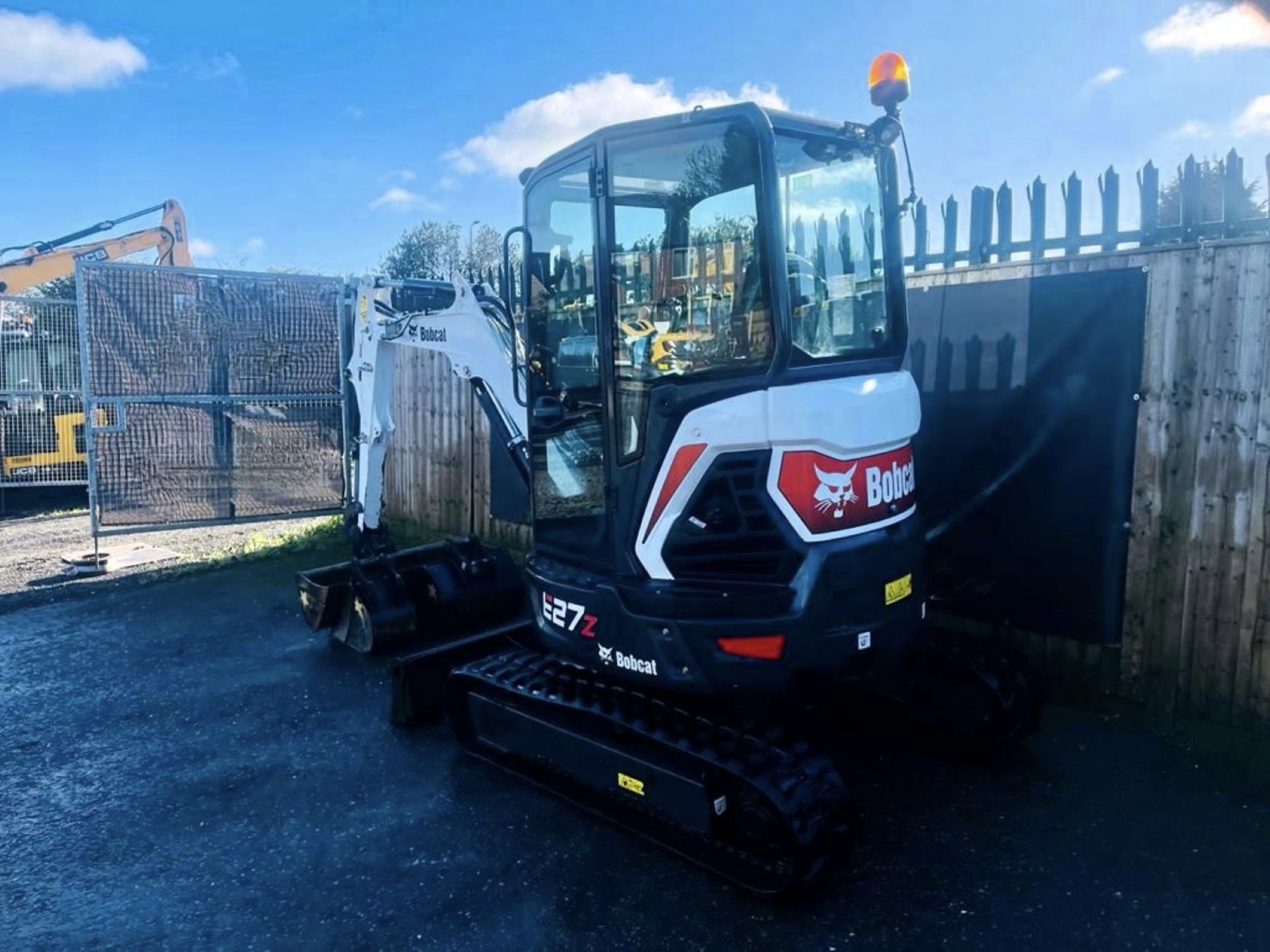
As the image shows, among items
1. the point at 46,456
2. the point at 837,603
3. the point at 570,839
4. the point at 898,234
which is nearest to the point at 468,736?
the point at 570,839

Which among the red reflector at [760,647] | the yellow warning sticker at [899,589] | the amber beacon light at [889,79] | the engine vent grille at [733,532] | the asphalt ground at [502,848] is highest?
the amber beacon light at [889,79]

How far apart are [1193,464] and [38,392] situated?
1167 cm

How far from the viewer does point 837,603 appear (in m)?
3.27

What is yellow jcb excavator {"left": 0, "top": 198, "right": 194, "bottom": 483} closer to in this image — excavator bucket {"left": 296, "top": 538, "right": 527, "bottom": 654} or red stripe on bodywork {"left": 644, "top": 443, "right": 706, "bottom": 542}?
excavator bucket {"left": 296, "top": 538, "right": 527, "bottom": 654}

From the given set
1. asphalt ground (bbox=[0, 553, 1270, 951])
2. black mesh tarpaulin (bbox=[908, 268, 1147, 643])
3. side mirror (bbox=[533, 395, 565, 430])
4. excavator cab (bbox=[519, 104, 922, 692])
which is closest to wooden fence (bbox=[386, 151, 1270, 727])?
black mesh tarpaulin (bbox=[908, 268, 1147, 643])

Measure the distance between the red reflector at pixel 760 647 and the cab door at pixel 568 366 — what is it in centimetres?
68

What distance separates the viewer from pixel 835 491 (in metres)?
3.25

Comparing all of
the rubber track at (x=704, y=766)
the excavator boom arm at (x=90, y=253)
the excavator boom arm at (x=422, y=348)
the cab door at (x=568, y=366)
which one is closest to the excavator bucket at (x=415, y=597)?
the excavator boom arm at (x=422, y=348)

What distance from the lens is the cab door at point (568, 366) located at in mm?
3660

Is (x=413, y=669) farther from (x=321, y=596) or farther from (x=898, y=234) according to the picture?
(x=898, y=234)

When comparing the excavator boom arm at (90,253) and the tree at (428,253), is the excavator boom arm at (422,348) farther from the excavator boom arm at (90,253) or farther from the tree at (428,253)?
the tree at (428,253)

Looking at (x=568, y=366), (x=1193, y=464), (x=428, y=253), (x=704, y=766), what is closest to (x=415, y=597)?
(x=568, y=366)

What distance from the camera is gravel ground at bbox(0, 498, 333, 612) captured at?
7566mm

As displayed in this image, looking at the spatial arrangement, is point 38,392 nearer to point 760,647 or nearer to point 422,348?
point 422,348
